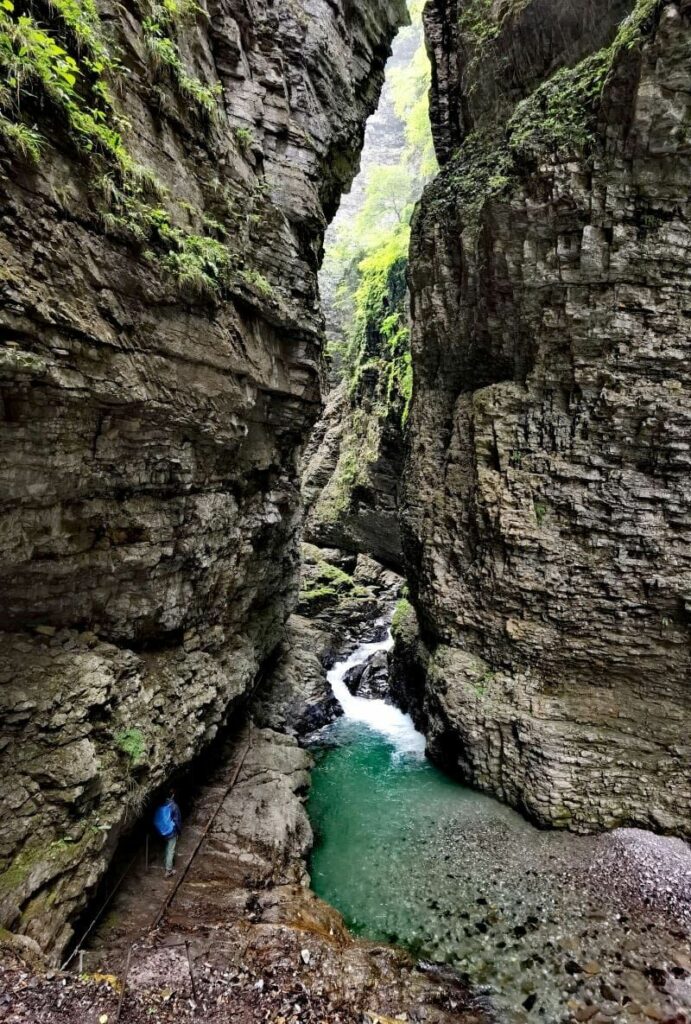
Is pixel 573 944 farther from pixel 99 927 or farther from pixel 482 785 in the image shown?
pixel 99 927

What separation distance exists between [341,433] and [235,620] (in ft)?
62.8

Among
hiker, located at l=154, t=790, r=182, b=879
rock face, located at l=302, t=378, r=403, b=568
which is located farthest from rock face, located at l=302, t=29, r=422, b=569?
hiker, located at l=154, t=790, r=182, b=879

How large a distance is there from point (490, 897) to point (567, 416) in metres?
9.78

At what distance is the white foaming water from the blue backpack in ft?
25.0

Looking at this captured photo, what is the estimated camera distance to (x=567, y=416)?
11.5 m

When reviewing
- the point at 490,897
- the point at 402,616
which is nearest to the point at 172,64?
the point at 490,897

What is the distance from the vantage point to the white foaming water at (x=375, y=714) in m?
15.0

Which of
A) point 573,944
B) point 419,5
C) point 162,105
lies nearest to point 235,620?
point 573,944

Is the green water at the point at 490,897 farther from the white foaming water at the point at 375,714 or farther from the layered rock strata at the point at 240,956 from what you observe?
the white foaming water at the point at 375,714

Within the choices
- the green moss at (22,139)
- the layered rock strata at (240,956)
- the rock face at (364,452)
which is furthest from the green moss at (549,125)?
the layered rock strata at (240,956)

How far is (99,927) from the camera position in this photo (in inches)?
269

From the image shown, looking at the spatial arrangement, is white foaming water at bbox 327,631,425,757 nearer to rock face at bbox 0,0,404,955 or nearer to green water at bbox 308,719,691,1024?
green water at bbox 308,719,691,1024

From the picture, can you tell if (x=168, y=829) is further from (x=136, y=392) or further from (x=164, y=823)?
(x=136, y=392)

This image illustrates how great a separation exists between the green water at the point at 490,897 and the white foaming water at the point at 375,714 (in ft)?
8.04
